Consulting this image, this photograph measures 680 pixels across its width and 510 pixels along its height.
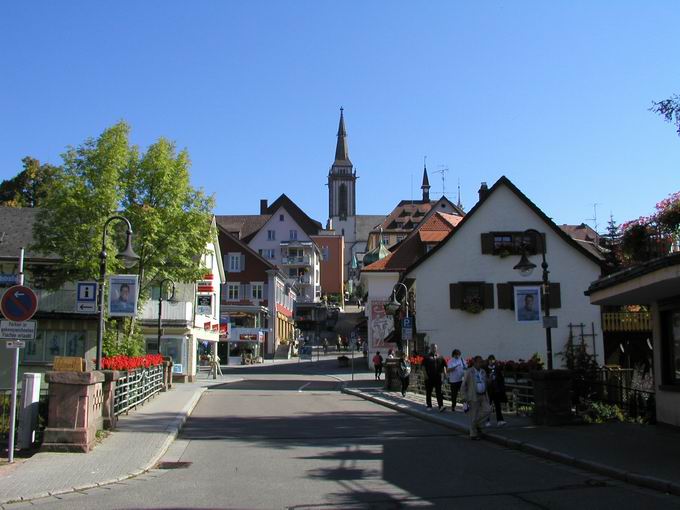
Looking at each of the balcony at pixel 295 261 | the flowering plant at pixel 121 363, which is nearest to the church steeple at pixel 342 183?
the balcony at pixel 295 261

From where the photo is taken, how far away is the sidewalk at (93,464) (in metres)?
9.12

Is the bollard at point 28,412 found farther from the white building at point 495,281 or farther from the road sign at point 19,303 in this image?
the white building at point 495,281

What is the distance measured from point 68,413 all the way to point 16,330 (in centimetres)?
174

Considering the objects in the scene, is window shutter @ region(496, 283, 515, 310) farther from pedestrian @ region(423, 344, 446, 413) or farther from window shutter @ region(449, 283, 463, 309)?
pedestrian @ region(423, 344, 446, 413)

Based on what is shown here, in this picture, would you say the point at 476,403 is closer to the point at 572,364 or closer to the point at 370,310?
the point at 572,364

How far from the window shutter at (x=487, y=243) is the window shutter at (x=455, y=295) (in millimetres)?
2185

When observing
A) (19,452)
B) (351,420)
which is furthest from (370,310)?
(19,452)

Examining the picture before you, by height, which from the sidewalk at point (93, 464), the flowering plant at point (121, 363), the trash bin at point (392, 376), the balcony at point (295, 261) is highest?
the balcony at point (295, 261)

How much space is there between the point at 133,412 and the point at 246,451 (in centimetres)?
721

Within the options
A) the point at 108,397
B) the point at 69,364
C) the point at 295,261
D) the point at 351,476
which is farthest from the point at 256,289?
the point at 351,476

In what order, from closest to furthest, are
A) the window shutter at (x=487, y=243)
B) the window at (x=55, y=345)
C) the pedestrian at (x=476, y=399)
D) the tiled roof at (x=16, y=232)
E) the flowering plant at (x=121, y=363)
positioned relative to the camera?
1. the pedestrian at (x=476, y=399)
2. the flowering plant at (x=121, y=363)
3. the window at (x=55, y=345)
4. the window shutter at (x=487, y=243)
5. the tiled roof at (x=16, y=232)

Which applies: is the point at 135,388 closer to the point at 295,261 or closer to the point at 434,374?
the point at 434,374

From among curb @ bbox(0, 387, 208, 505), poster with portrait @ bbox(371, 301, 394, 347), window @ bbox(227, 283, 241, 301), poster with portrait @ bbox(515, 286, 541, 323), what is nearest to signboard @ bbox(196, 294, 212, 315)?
poster with portrait @ bbox(371, 301, 394, 347)

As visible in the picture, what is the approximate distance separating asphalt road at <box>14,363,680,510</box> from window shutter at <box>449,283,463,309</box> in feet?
64.7
